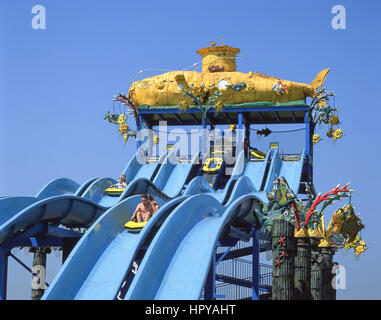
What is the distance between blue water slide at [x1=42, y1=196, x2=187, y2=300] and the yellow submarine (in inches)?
646

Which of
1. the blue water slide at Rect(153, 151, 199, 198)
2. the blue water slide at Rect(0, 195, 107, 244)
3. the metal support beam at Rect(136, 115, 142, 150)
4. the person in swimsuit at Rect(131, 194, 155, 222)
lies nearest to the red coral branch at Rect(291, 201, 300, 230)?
the person in swimsuit at Rect(131, 194, 155, 222)

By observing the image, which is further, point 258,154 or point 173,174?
point 258,154

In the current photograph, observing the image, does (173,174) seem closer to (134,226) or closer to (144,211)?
(144,211)

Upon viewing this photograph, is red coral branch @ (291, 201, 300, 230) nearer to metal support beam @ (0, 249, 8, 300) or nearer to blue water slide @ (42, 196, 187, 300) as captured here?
blue water slide @ (42, 196, 187, 300)

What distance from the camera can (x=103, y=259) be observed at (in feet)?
55.9

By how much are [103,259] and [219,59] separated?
820 inches

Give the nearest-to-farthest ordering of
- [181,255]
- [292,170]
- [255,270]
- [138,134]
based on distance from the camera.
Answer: [181,255], [255,270], [292,170], [138,134]

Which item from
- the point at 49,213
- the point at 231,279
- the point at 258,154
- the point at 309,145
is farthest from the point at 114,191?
the point at 309,145

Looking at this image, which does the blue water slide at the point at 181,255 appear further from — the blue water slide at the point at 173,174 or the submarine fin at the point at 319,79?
the submarine fin at the point at 319,79

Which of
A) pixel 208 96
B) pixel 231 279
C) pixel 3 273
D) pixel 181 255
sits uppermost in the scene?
pixel 208 96

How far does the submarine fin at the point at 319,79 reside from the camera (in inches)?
1358

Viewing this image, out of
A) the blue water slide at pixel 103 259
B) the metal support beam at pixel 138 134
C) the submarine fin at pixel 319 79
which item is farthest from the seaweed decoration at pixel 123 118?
the blue water slide at pixel 103 259

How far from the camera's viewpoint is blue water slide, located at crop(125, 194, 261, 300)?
15344 millimetres
